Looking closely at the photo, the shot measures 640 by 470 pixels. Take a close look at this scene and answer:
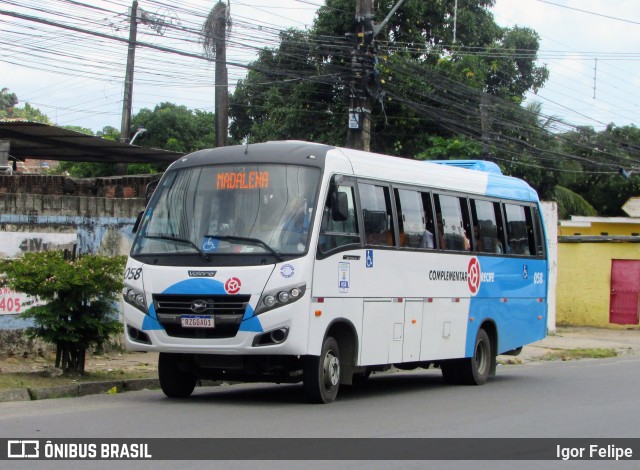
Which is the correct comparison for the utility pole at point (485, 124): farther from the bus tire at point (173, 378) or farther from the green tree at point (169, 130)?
the bus tire at point (173, 378)

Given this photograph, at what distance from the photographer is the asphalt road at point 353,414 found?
8.85 meters

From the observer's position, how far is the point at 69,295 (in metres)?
12.3

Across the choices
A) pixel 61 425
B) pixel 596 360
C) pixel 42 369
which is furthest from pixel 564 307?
pixel 61 425

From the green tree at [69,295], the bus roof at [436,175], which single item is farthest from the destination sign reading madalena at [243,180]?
the green tree at [69,295]

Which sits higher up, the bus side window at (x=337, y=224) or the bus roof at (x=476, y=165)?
the bus roof at (x=476, y=165)

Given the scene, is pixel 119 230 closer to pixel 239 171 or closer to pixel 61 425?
pixel 239 171

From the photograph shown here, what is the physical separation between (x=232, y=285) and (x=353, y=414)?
186 cm

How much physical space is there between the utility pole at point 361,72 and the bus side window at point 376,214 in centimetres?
883

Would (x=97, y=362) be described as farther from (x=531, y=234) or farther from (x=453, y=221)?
(x=531, y=234)

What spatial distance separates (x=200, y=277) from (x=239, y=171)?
1.42m

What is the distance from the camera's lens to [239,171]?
446 inches

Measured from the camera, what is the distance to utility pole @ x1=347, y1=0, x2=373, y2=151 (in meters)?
21.3

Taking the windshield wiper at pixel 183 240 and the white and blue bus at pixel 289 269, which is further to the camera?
the windshield wiper at pixel 183 240

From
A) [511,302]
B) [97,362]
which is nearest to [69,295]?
[97,362]
